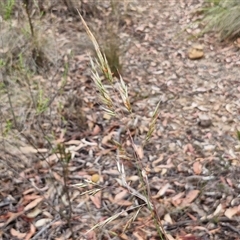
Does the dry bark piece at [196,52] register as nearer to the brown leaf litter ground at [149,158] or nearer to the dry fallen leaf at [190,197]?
the brown leaf litter ground at [149,158]

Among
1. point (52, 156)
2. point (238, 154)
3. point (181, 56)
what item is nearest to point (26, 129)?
point (52, 156)

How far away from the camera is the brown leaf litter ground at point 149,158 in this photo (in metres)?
2.09

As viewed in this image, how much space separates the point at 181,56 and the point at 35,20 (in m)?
1.09

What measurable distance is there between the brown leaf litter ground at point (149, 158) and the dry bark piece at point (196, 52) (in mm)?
35

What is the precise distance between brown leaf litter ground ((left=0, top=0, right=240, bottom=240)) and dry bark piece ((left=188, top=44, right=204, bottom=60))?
35mm

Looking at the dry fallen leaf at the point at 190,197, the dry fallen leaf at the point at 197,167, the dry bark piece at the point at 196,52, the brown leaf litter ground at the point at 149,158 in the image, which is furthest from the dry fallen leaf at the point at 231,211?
the dry bark piece at the point at 196,52

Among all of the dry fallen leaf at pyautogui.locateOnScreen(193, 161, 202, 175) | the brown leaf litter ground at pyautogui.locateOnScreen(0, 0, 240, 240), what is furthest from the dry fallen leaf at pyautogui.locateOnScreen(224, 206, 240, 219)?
the dry fallen leaf at pyautogui.locateOnScreen(193, 161, 202, 175)

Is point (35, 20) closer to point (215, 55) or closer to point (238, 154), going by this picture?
point (215, 55)

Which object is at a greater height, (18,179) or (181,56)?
(181,56)

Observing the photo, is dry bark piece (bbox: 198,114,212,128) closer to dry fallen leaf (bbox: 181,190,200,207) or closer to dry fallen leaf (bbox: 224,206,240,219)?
dry fallen leaf (bbox: 181,190,200,207)

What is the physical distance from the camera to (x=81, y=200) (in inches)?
87.6

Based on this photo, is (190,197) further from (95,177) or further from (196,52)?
(196,52)

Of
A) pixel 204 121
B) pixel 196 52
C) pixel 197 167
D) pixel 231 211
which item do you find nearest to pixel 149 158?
pixel 197 167

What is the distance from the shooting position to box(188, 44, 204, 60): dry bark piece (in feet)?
11.0
